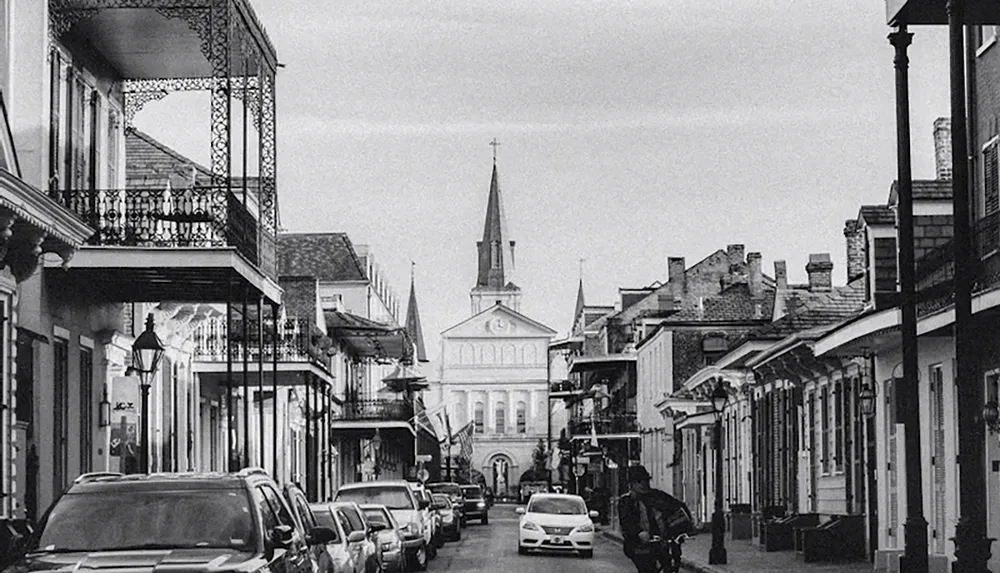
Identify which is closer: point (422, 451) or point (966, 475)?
point (966, 475)

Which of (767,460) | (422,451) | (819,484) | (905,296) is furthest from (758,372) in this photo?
(422,451)

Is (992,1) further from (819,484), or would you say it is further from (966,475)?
(819,484)

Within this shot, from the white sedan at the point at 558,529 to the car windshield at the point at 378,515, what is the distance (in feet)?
35.9

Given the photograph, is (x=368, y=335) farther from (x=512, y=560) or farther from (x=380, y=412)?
(x=512, y=560)

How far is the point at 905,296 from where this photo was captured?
61.6ft

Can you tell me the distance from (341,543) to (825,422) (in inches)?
794

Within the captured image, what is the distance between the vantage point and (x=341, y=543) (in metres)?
20.3

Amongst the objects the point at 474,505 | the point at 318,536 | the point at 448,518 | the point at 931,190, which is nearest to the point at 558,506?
the point at 448,518

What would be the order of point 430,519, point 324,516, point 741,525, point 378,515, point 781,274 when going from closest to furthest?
point 324,516 < point 378,515 < point 430,519 < point 741,525 < point 781,274

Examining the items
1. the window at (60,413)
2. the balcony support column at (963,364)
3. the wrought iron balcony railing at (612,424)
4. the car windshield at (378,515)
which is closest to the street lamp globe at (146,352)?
the window at (60,413)

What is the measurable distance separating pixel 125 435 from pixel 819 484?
16762 mm

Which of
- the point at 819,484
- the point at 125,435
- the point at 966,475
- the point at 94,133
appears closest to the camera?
the point at 966,475

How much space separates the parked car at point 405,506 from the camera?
3400cm

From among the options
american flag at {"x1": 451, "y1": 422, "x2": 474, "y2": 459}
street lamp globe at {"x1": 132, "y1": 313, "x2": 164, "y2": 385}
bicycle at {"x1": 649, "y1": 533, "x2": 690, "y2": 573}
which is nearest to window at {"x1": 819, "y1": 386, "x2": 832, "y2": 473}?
street lamp globe at {"x1": 132, "y1": 313, "x2": 164, "y2": 385}
